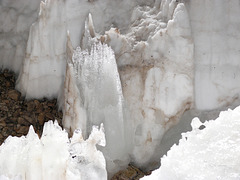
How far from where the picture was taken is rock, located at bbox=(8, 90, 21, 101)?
18.9 feet

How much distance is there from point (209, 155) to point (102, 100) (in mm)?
2507

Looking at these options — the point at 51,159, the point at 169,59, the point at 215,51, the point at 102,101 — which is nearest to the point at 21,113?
the point at 102,101

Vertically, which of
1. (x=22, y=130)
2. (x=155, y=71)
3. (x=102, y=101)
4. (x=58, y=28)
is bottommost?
(x=22, y=130)

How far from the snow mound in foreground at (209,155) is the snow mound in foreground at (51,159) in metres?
0.43

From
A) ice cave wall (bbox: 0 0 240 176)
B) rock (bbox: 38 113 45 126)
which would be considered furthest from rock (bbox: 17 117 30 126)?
ice cave wall (bbox: 0 0 240 176)

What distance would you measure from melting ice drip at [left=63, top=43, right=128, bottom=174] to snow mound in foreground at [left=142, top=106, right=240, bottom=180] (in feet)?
7.18

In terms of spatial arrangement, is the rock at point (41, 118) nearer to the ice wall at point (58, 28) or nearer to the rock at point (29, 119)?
the rock at point (29, 119)

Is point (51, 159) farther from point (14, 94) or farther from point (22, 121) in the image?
point (14, 94)

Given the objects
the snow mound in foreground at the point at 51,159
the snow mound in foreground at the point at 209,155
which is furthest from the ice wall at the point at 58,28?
the snow mound in foreground at the point at 209,155

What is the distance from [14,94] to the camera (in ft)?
18.9

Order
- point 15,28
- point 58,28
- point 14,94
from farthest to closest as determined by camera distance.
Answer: point 15,28 → point 14,94 → point 58,28

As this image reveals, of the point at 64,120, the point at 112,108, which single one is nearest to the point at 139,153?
the point at 112,108

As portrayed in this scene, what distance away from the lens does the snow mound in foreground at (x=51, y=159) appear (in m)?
2.83

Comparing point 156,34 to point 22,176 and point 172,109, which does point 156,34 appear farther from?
point 22,176
